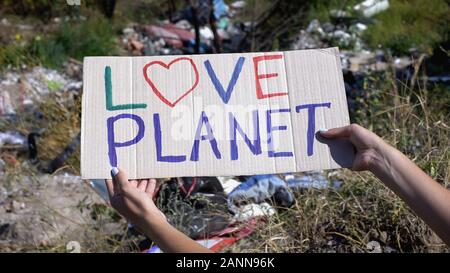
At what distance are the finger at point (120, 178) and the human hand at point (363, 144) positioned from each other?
1.99 ft

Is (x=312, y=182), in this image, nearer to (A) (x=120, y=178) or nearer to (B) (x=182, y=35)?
(A) (x=120, y=178)

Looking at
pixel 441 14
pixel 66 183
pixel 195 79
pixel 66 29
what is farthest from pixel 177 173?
pixel 441 14

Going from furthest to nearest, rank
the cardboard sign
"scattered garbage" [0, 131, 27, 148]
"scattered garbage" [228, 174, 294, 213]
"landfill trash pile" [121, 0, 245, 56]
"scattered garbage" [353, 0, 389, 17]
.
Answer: "scattered garbage" [353, 0, 389, 17] < "landfill trash pile" [121, 0, 245, 56] < "scattered garbage" [0, 131, 27, 148] < "scattered garbage" [228, 174, 294, 213] < the cardboard sign

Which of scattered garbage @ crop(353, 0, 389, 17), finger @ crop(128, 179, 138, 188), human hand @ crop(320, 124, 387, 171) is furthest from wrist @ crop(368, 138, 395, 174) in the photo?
scattered garbage @ crop(353, 0, 389, 17)

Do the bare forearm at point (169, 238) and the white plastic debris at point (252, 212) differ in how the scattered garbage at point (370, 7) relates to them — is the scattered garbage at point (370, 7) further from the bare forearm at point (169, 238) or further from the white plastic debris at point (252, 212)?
the bare forearm at point (169, 238)

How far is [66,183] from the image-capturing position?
4055 mm

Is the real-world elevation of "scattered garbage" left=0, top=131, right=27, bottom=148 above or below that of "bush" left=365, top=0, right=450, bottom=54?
below

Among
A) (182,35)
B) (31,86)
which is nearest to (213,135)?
(31,86)

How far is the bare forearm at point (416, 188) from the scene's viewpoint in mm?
1452

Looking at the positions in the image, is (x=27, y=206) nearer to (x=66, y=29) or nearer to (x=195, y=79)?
(x=195, y=79)

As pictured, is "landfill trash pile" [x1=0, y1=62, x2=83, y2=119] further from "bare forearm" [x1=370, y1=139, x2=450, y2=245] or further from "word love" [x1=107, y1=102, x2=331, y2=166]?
"bare forearm" [x1=370, y1=139, x2=450, y2=245]

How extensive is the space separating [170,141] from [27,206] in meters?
2.38

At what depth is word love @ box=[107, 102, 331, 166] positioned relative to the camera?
1.67 metres

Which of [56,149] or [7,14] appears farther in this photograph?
[7,14]
